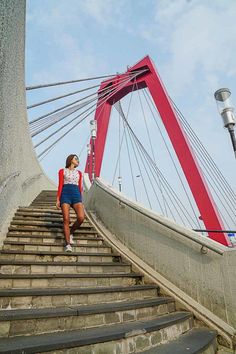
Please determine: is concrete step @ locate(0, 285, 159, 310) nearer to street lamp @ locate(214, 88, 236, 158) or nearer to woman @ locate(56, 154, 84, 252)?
woman @ locate(56, 154, 84, 252)

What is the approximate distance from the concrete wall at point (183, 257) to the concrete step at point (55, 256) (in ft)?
1.85

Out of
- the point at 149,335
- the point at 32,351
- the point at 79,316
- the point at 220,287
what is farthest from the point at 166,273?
the point at 32,351

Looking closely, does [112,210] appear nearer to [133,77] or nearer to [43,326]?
[43,326]

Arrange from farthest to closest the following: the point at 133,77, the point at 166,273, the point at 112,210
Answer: the point at 133,77 < the point at 112,210 < the point at 166,273

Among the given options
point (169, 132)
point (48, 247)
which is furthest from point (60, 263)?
point (169, 132)

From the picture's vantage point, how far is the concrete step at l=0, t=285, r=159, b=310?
257 centimetres

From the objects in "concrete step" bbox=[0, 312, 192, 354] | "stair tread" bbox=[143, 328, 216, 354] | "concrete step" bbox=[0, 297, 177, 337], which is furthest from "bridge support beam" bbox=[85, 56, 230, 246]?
"concrete step" bbox=[0, 312, 192, 354]

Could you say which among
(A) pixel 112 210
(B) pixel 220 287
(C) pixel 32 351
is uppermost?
(A) pixel 112 210

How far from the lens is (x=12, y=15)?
13.1 feet

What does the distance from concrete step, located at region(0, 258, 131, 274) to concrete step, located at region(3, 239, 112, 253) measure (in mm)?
410

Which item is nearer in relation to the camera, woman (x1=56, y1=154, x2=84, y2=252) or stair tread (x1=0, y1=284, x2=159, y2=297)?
stair tread (x1=0, y1=284, x2=159, y2=297)

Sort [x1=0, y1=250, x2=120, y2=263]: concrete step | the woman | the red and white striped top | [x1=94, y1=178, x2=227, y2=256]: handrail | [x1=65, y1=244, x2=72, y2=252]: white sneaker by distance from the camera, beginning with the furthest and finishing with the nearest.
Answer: the red and white striped top, the woman, [x1=65, y1=244, x2=72, y2=252]: white sneaker, [x1=0, y1=250, x2=120, y2=263]: concrete step, [x1=94, y1=178, x2=227, y2=256]: handrail

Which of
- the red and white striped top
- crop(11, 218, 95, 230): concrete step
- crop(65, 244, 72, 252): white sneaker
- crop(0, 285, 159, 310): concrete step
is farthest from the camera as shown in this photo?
crop(11, 218, 95, 230): concrete step

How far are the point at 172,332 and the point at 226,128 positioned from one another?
334cm
